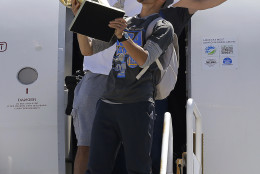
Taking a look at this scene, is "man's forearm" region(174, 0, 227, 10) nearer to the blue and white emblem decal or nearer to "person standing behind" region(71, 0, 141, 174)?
"person standing behind" region(71, 0, 141, 174)

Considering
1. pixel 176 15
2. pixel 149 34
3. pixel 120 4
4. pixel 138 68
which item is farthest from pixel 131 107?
pixel 120 4

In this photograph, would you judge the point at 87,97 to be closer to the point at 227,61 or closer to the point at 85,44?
the point at 85,44

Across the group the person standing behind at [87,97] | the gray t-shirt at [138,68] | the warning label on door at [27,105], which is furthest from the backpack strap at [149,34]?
the warning label on door at [27,105]

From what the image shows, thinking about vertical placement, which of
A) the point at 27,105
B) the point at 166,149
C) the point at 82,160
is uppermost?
the point at 27,105

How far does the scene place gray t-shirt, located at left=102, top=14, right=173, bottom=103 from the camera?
2449 mm

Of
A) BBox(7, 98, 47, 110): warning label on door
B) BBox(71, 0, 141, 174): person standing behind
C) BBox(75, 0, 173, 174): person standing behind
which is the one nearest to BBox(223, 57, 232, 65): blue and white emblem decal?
BBox(71, 0, 141, 174): person standing behind

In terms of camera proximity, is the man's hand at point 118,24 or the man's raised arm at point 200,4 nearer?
the man's hand at point 118,24

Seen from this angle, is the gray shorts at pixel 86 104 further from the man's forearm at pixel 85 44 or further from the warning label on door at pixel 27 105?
the man's forearm at pixel 85 44

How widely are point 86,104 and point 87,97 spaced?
0.06m

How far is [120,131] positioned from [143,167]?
0.26 metres

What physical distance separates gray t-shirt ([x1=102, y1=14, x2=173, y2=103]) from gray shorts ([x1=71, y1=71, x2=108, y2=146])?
81 cm

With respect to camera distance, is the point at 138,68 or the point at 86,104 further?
the point at 86,104

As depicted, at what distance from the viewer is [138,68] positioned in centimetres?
256

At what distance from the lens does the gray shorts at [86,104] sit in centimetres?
336
